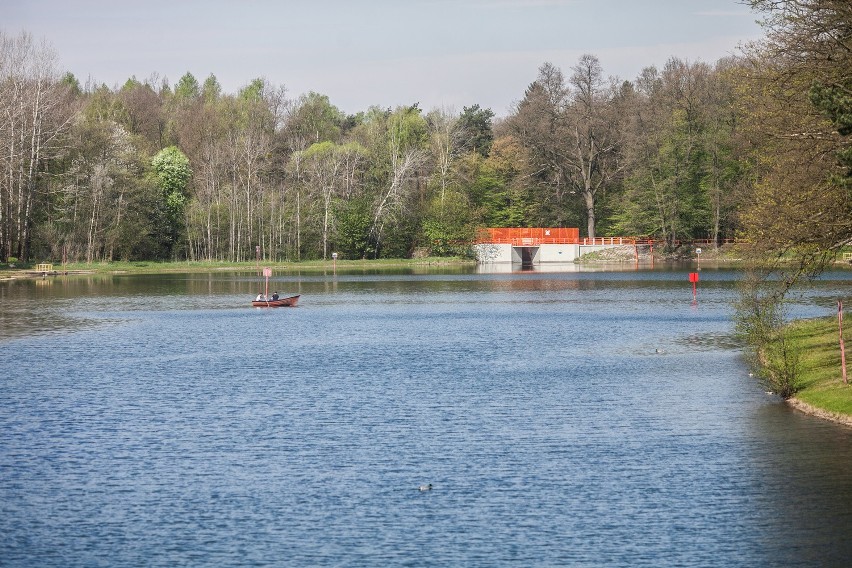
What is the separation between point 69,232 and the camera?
383 feet

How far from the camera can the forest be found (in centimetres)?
11488

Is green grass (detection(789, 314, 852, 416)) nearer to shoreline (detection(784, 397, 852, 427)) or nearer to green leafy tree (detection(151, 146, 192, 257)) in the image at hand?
shoreline (detection(784, 397, 852, 427))

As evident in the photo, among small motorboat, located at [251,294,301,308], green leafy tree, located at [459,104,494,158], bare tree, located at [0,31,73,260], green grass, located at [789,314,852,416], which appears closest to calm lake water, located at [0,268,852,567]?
green grass, located at [789,314,852,416]

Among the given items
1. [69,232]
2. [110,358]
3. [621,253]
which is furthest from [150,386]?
[621,253]

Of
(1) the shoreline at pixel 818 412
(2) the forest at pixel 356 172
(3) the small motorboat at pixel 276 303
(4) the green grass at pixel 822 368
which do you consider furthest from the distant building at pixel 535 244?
(1) the shoreline at pixel 818 412

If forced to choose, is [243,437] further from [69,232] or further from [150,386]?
[69,232]

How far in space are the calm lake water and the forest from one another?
59.6 meters

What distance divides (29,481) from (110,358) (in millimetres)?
22786

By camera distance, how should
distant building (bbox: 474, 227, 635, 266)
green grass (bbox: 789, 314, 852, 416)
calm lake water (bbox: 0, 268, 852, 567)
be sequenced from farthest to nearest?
distant building (bbox: 474, 227, 635, 266) → green grass (bbox: 789, 314, 852, 416) → calm lake water (bbox: 0, 268, 852, 567)

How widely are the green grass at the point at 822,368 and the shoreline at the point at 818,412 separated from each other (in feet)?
0.37

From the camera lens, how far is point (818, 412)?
103 ft

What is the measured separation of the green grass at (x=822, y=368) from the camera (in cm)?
3158

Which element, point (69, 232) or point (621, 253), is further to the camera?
point (621, 253)

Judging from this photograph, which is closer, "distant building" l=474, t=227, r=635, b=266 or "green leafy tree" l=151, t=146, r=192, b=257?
"green leafy tree" l=151, t=146, r=192, b=257
